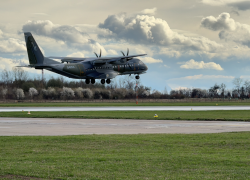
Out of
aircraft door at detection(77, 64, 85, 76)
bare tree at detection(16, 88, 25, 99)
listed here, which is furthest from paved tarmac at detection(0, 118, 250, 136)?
bare tree at detection(16, 88, 25, 99)

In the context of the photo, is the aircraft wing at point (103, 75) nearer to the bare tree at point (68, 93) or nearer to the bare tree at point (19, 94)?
the bare tree at point (68, 93)

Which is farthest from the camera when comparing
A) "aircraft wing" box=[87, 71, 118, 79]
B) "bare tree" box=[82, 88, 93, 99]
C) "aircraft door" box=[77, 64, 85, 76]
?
"bare tree" box=[82, 88, 93, 99]

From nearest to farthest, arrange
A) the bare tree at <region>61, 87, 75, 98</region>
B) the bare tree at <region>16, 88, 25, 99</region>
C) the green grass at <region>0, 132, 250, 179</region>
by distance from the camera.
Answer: the green grass at <region>0, 132, 250, 179</region>
the bare tree at <region>61, 87, 75, 98</region>
the bare tree at <region>16, 88, 25, 99</region>

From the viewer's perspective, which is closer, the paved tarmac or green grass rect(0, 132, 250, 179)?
green grass rect(0, 132, 250, 179)

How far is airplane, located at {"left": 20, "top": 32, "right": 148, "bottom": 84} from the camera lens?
48959 mm

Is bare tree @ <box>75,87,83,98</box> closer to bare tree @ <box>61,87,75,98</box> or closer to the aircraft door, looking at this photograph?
bare tree @ <box>61,87,75,98</box>

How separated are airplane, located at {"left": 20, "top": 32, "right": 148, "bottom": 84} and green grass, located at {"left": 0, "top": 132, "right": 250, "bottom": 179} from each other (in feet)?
82.8

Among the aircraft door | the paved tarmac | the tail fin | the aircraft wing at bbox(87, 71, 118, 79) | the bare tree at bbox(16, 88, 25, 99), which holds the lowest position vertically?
the paved tarmac

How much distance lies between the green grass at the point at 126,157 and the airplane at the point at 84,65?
25245 millimetres

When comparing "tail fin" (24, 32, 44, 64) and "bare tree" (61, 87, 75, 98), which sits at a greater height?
"tail fin" (24, 32, 44, 64)

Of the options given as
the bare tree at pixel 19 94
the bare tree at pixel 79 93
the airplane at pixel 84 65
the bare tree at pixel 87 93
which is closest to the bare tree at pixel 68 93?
the bare tree at pixel 79 93

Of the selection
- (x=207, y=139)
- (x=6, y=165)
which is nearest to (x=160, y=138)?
(x=207, y=139)

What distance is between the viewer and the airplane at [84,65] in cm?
4896

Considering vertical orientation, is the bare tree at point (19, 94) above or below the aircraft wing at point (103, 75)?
below
